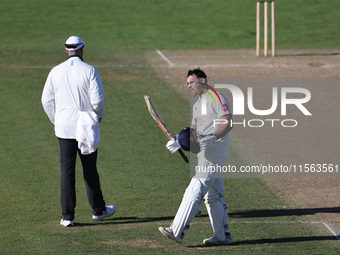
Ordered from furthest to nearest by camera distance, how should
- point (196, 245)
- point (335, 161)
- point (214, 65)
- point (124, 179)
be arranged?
point (214, 65)
point (335, 161)
point (124, 179)
point (196, 245)

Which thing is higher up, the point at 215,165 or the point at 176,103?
the point at 215,165

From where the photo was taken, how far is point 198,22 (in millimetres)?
29719

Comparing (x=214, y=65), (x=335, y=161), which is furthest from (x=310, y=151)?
(x=214, y=65)

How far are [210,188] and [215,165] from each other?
0.32 metres

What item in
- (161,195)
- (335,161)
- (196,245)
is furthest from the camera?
(335,161)

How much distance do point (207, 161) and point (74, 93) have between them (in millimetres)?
2278

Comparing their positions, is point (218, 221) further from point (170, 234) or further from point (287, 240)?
point (287, 240)

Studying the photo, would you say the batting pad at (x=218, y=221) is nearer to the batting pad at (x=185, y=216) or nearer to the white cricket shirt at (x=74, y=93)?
the batting pad at (x=185, y=216)

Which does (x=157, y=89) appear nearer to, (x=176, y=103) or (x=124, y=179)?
(x=176, y=103)

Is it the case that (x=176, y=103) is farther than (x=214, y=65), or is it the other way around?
(x=214, y=65)

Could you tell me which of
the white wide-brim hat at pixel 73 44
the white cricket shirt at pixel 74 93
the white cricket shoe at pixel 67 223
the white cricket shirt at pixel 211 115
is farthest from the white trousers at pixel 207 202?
the white wide-brim hat at pixel 73 44

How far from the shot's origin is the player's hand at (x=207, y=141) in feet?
30.8

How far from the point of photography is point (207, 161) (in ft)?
31.3

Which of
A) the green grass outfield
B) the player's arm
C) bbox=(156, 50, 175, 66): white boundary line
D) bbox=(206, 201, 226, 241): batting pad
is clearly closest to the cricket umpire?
the green grass outfield
